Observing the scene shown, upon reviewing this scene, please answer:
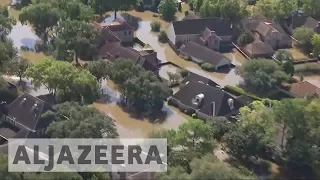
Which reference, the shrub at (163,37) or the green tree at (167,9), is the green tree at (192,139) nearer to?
the shrub at (163,37)

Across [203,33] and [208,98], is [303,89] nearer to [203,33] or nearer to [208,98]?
[208,98]

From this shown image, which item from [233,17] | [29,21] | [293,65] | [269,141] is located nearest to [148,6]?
[233,17]

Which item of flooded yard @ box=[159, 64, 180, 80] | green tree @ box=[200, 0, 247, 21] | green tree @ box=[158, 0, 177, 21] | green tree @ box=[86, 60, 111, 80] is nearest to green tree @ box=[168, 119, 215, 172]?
green tree @ box=[86, 60, 111, 80]

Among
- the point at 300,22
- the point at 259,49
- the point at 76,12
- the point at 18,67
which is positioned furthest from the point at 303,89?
the point at 76,12

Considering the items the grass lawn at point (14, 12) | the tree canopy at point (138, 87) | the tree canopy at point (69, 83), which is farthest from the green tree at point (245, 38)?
the grass lawn at point (14, 12)

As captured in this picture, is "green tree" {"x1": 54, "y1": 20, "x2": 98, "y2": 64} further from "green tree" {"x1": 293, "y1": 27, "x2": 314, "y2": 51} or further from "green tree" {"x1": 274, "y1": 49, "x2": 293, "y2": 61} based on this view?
"green tree" {"x1": 293, "y1": 27, "x2": 314, "y2": 51}

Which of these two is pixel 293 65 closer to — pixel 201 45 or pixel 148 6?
pixel 201 45
